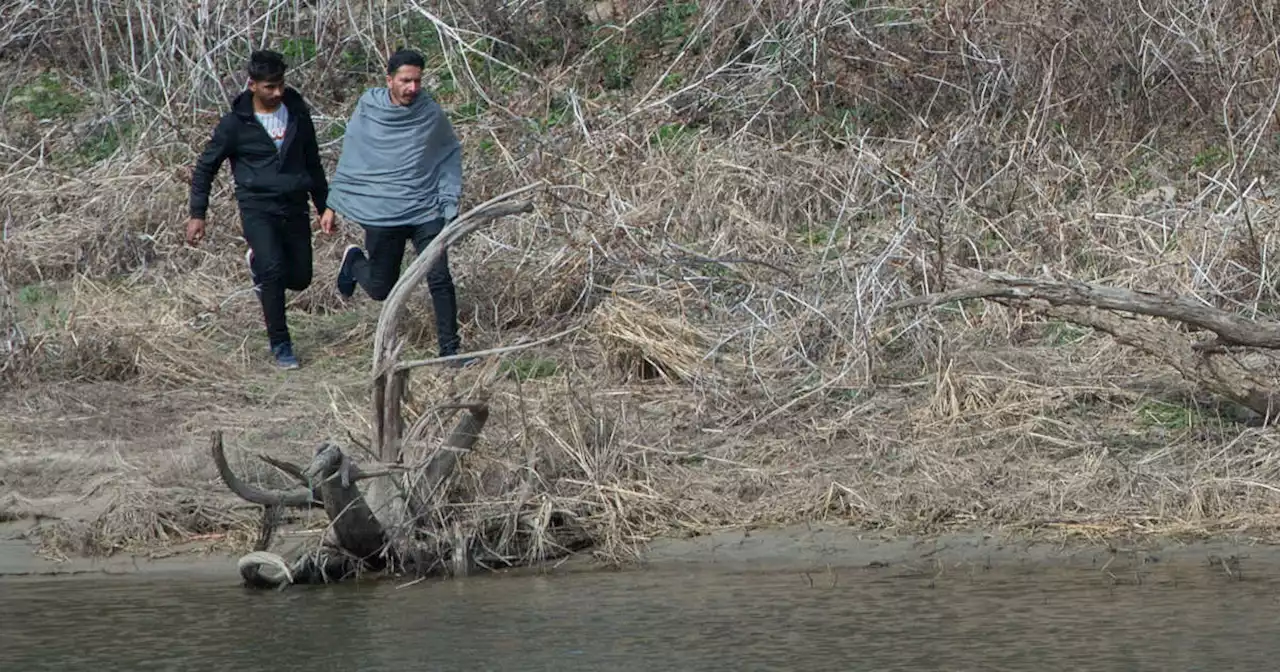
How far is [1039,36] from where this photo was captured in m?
10.9

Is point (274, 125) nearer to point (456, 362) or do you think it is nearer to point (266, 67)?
point (266, 67)

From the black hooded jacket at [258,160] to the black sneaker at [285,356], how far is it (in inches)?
25.5

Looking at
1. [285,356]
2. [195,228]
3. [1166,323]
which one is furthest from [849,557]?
[195,228]

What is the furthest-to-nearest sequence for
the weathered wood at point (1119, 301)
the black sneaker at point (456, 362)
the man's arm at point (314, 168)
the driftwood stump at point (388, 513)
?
1. the man's arm at point (314, 168)
2. the black sneaker at point (456, 362)
3. the weathered wood at point (1119, 301)
4. the driftwood stump at point (388, 513)

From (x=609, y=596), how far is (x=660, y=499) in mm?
734

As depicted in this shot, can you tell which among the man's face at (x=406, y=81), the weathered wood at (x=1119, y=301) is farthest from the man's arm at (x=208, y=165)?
the weathered wood at (x=1119, y=301)

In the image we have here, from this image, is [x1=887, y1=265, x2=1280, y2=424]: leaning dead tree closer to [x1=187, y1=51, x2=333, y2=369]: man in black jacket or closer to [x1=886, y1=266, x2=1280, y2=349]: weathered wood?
[x1=886, y1=266, x2=1280, y2=349]: weathered wood

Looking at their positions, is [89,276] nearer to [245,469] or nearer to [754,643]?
[245,469]

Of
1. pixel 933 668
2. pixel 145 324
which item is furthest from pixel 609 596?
pixel 145 324

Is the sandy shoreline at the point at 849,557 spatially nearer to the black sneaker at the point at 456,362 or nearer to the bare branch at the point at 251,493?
the bare branch at the point at 251,493

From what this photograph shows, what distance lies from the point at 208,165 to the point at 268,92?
0.43 meters

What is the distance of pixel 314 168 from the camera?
8.85 meters

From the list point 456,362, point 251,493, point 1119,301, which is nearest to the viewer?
point 251,493

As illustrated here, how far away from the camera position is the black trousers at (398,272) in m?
8.62
